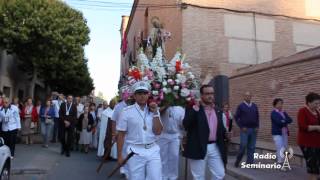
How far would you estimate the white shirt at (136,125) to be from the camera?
240 inches

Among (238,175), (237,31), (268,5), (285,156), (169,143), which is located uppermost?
(268,5)

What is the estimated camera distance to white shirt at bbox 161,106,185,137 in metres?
→ 9.41

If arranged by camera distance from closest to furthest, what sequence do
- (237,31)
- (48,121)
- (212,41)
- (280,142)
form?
(280,142) → (48,121) → (212,41) → (237,31)

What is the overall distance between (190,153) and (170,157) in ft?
8.56

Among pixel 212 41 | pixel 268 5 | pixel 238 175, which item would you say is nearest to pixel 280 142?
pixel 238 175

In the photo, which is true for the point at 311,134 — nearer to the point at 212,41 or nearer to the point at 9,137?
the point at 9,137

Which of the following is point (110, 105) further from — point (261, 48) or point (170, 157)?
point (261, 48)

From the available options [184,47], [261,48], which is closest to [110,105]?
[184,47]

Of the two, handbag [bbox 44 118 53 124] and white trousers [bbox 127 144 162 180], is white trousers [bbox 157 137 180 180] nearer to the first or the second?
white trousers [bbox 127 144 162 180]

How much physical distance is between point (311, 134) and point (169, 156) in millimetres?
2719

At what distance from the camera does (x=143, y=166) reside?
602cm

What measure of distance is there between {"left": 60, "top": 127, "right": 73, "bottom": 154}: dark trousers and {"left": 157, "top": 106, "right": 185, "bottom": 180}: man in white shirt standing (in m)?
6.20

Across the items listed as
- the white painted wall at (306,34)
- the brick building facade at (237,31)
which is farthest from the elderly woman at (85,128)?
the white painted wall at (306,34)

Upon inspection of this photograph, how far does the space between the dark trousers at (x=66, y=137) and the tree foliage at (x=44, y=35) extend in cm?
1438
